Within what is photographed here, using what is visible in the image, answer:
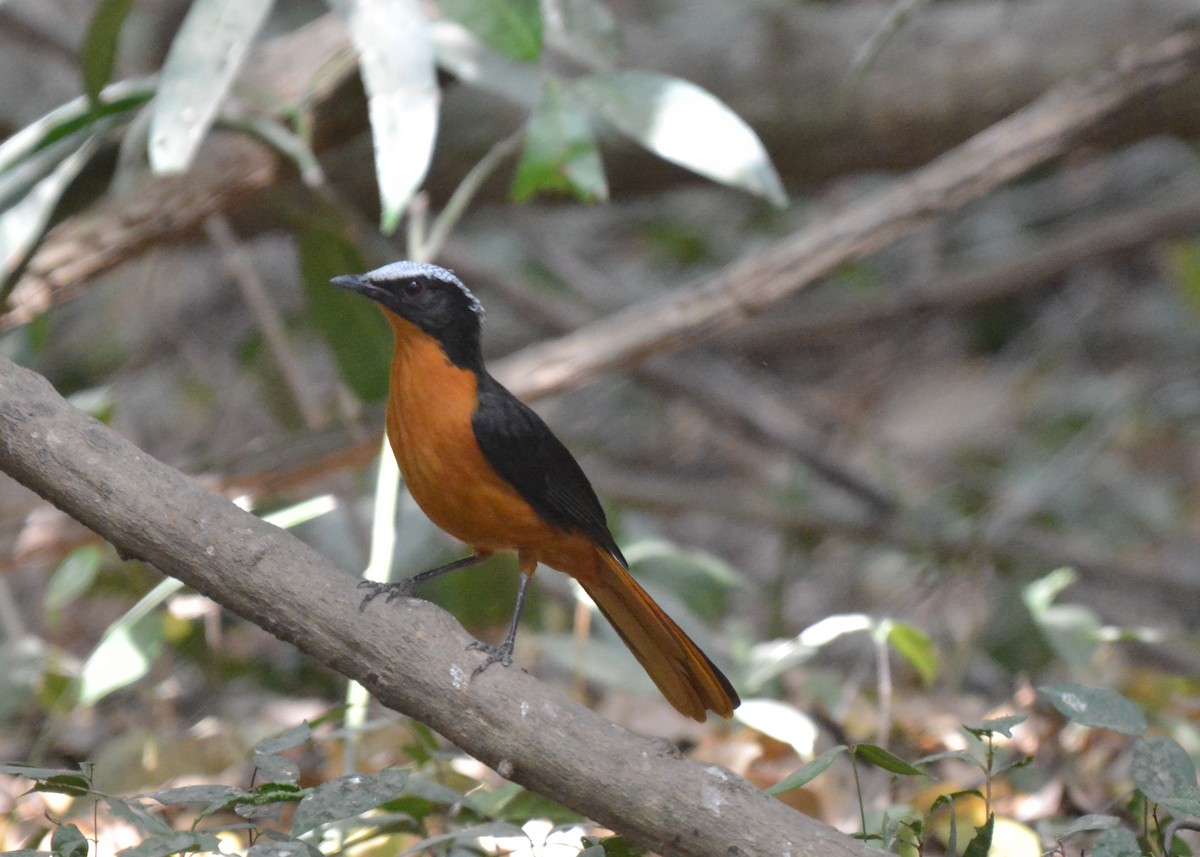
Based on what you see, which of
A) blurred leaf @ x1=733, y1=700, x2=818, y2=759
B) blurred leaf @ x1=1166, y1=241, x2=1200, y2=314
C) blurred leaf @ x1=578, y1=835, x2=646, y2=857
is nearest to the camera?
blurred leaf @ x1=578, y1=835, x2=646, y2=857

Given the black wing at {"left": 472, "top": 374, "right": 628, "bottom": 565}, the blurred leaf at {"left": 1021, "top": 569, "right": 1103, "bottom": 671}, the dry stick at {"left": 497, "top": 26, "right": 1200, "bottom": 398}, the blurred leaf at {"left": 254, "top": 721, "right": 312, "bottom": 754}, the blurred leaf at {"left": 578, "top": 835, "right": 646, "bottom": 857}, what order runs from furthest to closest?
the dry stick at {"left": 497, "top": 26, "right": 1200, "bottom": 398} < the blurred leaf at {"left": 1021, "top": 569, "right": 1103, "bottom": 671} < the black wing at {"left": 472, "top": 374, "right": 628, "bottom": 565} < the blurred leaf at {"left": 578, "top": 835, "right": 646, "bottom": 857} < the blurred leaf at {"left": 254, "top": 721, "right": 312, "bottom": 754}

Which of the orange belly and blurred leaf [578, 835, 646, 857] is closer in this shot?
blurred leaf [578, 835, 646, 857]

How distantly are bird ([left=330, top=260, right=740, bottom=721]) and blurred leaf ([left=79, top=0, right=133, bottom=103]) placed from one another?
1.07 metres

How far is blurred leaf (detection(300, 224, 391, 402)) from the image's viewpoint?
468cm

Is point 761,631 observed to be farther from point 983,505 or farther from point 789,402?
point 789,402

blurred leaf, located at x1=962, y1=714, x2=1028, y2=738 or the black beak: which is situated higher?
the black beak

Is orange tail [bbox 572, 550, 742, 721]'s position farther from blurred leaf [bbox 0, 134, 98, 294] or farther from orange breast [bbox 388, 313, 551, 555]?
blurred leaf [bbox 0, 134, 98, 294]

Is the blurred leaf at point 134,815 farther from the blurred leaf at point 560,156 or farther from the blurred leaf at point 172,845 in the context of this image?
the blurred leaf at point 560,156

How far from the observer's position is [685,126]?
378 cm

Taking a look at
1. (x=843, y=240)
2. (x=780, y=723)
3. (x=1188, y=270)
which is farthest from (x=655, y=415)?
(x=780, y=723)

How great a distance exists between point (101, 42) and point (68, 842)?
7.92 feet

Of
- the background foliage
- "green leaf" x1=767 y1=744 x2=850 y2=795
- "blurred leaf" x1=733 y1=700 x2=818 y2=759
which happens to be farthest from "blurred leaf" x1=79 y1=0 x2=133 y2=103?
"green leaf" x1=767 y1=744 x2=850 y2=795

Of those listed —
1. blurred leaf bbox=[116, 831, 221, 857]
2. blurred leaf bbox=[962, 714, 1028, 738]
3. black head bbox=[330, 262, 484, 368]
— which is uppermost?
black head bbox=[330, 262, 484, 368]

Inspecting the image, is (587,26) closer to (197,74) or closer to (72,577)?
(197,74)
